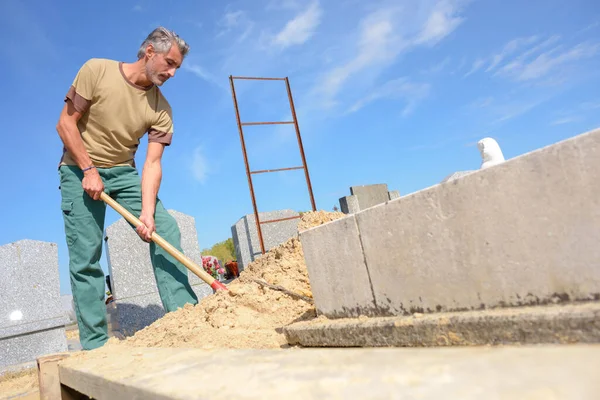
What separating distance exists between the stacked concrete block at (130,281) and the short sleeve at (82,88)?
268cm

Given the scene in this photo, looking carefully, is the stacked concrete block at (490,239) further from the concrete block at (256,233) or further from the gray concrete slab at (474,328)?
the concrete block at (256,233)

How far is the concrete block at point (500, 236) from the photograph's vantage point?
1.18m

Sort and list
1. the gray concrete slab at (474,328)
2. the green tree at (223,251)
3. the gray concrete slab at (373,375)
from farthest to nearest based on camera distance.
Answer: the green tree at (223,251) < the gray concrete slab at (474,328) < the gray concrete slab at (373,375)

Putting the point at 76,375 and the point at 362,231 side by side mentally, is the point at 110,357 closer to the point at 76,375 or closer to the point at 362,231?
the point at 76,375

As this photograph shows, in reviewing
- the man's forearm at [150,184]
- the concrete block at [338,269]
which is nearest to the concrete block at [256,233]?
the man's forearm at [150,184]

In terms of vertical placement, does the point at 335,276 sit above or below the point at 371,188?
below

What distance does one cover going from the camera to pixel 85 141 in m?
3.37

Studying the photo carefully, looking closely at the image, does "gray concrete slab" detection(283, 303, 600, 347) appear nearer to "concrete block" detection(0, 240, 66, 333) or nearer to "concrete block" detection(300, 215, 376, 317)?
"concrete block" detection(300, 215, 376, 317)

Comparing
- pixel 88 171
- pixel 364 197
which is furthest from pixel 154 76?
pixel 364 197

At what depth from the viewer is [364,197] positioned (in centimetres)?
907

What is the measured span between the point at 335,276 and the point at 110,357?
124 centimetres

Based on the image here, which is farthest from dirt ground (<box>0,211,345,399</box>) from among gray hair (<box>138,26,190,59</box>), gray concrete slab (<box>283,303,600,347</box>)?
gray hair (<box>138,26,190,59</box>)

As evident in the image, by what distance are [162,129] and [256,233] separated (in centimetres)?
481

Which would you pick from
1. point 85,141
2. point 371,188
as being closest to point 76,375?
point 85,141
